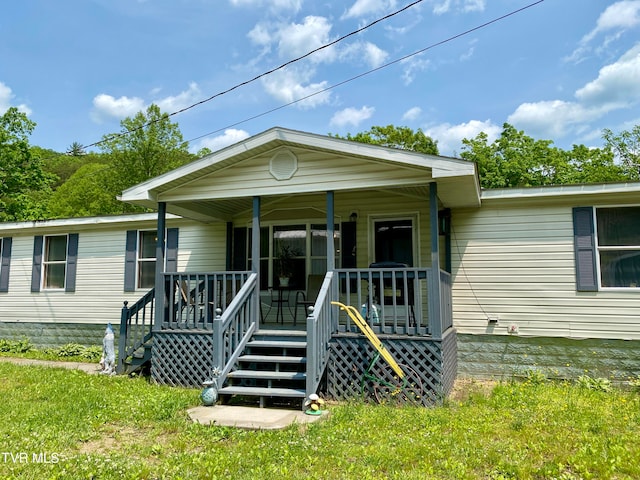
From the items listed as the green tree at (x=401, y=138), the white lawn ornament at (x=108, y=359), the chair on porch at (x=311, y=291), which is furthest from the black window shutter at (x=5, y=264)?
the green tree at (x=401, y=138)

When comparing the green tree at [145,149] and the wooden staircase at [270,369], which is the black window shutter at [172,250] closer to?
the wooden staircase at [270,369]

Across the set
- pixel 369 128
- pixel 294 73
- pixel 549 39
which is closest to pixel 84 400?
pixel 294 73

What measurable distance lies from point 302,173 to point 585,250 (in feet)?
14.5

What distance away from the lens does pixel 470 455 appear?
11.6ft

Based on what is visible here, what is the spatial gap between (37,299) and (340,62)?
8.81 meters

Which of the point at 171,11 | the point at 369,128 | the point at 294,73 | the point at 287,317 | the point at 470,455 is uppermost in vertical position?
the point at 369,128

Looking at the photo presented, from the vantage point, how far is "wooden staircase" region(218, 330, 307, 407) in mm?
5145

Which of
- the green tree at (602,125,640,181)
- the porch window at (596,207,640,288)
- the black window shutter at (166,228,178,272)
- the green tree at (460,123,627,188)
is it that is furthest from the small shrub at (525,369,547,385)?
the green tree at (602,125,640,181)

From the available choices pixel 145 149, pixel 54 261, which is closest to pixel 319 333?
pixel 54 261

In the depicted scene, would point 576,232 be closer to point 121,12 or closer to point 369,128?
point 121,12

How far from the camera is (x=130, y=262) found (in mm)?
9305

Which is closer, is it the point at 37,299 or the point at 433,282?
the point at 433,282

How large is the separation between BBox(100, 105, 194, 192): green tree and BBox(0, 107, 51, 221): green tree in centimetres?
936

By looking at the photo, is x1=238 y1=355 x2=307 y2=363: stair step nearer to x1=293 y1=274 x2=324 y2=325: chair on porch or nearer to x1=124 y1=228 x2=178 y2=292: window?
x1=293 y1=274 x2=324 y2=325: chair on porch
